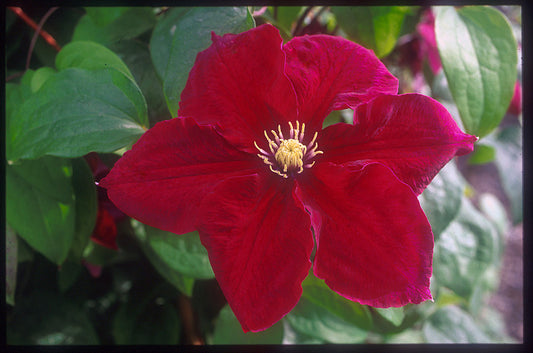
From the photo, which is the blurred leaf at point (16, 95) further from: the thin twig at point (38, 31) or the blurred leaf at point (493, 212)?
the blurred leaf at point (493, 212)

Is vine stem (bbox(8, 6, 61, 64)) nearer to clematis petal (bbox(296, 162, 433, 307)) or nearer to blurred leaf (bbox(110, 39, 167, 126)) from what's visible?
blurred leaf (bbox(110, 39, 167, 126))

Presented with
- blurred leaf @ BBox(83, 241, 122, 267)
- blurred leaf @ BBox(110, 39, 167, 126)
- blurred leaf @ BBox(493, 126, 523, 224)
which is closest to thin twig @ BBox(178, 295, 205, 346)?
blurred leaf @ BBox(83, 241, 122, 267)

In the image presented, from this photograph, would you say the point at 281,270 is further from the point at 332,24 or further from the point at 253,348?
the point at 332,24

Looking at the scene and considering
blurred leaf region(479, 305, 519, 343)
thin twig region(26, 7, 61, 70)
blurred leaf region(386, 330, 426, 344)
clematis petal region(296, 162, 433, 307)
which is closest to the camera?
clematis petal region(296, 162, 433, 307)

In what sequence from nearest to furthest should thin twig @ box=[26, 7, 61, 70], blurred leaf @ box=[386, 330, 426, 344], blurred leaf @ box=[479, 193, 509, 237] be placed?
thin twig @ box=[26, 7, 61, 70] → blurred leaf @ box=[386, 330, 426, 344] → blurred leaf @ box=[479, 193, 509, 237]

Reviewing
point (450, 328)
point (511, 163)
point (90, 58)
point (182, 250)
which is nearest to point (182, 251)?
point (182, 250)

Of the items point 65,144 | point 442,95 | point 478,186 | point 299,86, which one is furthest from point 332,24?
point 478,186

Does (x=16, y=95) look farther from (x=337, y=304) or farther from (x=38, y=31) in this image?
(x=337, y=304)

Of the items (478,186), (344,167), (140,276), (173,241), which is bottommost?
(478,186)
